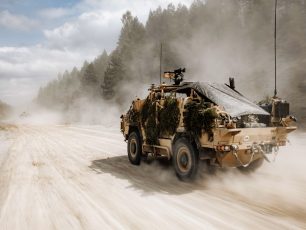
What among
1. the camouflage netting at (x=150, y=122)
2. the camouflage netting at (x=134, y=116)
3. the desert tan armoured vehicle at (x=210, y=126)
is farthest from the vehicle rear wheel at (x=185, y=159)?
the camouflage netting at (x=134, y=116)

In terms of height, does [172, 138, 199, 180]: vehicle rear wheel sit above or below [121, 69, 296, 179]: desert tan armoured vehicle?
below

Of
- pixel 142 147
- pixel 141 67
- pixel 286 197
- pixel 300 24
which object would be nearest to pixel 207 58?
pixel 141 67

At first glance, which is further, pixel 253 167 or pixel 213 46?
pixel 213 46

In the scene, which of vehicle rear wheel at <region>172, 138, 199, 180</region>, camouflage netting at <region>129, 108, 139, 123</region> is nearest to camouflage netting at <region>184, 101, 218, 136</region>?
vehicle rear wheel at <region>172, 138, 199, 180</region>

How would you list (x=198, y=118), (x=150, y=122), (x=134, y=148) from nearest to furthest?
(x=198, y=118) → (x=150, y=122) → (x=134, y=148)

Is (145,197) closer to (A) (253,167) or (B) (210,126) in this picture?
(B) (210,126)

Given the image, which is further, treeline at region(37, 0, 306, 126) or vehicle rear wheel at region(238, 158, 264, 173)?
treeline at region(37, 0, 306, 126)

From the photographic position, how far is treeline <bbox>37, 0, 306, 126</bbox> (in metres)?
42.8

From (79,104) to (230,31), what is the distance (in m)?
31.5

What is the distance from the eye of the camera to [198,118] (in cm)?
692

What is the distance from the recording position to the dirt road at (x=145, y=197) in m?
4.91

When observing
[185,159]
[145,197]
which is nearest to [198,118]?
[185,159]

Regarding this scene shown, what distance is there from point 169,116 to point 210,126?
4.64 feet

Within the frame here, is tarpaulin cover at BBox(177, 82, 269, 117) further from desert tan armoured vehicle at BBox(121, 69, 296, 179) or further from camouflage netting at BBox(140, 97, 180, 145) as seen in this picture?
camouflage netting at BBox(140, 97, 180, 145)
